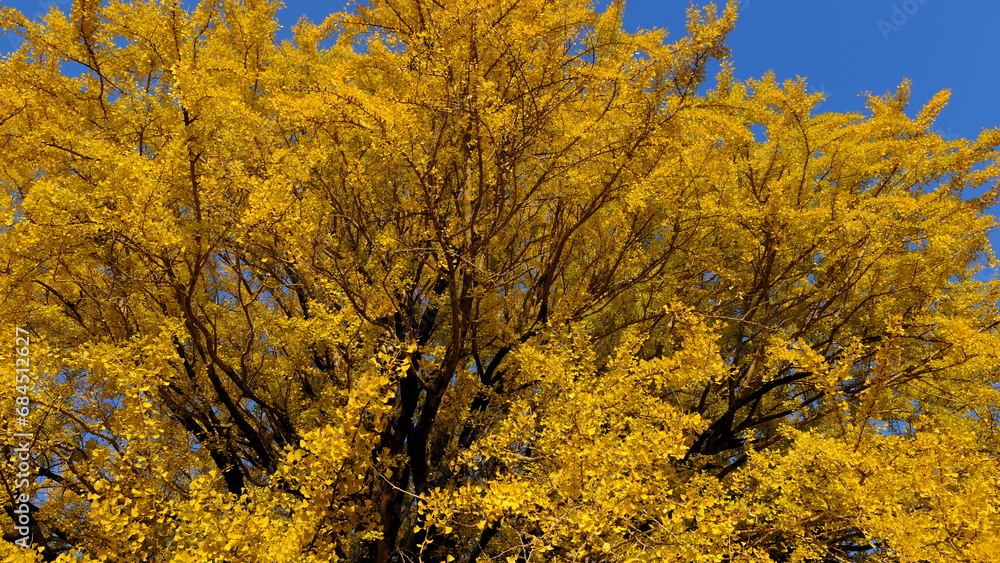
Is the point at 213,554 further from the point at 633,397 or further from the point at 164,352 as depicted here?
the point at 633,397

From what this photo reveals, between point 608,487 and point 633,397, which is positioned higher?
point 633,397

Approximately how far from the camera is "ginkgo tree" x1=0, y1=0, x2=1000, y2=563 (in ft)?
11.8

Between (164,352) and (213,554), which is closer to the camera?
(213,554)

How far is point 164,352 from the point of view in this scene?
374cm

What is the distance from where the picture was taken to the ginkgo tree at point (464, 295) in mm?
3588

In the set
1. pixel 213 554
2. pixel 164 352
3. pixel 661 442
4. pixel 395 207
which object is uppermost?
pixel 395 207

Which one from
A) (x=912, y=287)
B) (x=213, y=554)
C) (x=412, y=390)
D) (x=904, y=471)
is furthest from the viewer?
(x=912, y=287)

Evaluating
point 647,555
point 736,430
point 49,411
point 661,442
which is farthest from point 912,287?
point 49,411

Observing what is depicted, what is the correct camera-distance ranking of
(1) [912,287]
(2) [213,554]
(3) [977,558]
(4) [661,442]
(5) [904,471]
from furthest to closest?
1. (1) [912,287]
2. (5) [904,471]
3. (4) [661,442]
4. (3) [977,558]
5. (2) [213,554]

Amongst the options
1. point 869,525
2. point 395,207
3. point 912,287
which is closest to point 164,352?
point 395,207

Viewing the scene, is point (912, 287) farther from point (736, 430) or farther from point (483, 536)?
point (483, 536)

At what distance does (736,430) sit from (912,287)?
263 centimetres

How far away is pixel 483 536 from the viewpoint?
16.8ft

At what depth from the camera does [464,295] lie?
5.09 m
